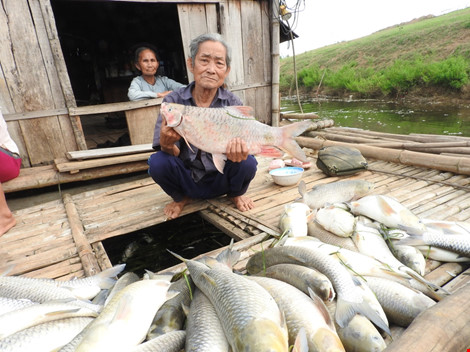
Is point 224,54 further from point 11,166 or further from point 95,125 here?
point 95,125

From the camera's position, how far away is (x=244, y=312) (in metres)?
1.43

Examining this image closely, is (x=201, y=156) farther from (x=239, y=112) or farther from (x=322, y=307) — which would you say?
(x=322, y=307)

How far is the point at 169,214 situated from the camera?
366 cm

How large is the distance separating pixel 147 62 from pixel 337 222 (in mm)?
4689

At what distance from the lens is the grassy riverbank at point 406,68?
17266mm

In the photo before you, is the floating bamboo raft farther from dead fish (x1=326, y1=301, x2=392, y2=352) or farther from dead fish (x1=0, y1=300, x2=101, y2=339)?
dead fish (x1=0, y1=300, x2=101, y2=339)

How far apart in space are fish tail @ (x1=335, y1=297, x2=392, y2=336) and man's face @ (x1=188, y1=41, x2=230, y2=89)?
2.49 metres

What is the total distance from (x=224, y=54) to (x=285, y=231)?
2001 millimetres

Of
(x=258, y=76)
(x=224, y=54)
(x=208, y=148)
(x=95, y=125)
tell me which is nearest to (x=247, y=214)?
(x=208, y=148)

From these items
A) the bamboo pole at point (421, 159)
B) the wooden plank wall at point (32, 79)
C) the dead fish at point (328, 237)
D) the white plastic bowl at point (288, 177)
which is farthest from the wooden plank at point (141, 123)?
the bamboo pole at point (421, 159)

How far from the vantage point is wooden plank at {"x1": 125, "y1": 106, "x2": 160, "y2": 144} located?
554 cm

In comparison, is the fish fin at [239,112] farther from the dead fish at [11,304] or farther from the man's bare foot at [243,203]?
the dead fish at [11,304]

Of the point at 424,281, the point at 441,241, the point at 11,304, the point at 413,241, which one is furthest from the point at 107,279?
the point at 441,241

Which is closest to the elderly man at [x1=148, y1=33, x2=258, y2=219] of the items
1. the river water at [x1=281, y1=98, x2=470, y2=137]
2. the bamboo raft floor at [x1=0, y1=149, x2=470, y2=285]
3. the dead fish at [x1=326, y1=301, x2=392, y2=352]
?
the bamboo raft floor at [x1=0, y1=149, x2=470, y2=285]
